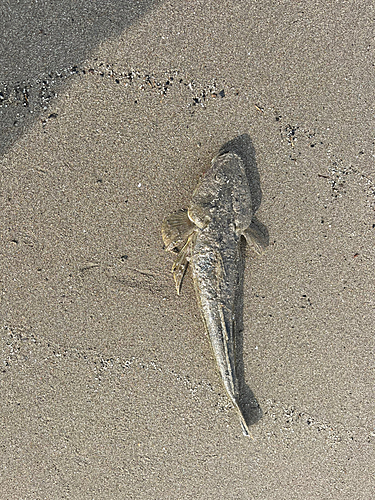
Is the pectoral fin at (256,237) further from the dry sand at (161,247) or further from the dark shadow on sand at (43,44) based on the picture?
the dark shadow on sand at (43,44)

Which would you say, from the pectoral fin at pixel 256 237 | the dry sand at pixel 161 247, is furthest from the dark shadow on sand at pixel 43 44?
the pectoral fin at pixel 256 237

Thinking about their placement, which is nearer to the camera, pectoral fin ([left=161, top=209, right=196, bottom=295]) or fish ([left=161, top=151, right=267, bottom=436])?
fish ([left=161, top=151, right=267, bottom=436])

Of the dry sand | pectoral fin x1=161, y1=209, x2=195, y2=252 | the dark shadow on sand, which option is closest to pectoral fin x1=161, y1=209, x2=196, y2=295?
pectoral fin x1=161, y1=209, x2=195, y2=252

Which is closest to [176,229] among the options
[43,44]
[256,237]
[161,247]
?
[161,247]

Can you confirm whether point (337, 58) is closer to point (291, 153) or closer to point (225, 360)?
point (291, 153)

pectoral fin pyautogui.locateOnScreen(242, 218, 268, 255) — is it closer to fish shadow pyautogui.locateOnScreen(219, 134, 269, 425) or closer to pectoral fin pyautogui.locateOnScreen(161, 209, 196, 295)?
fish shadow pyautogui.locateOnScreen(219, 134, 269, 425)

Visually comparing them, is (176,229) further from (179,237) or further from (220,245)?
(220,245)
